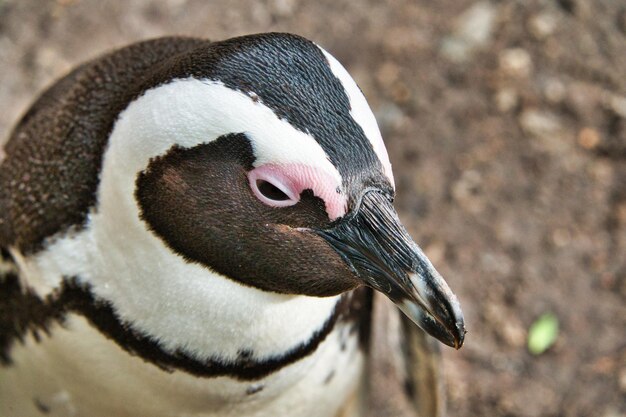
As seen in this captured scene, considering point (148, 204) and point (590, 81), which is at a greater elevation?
point (590, 81)

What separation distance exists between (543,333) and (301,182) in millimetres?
1829

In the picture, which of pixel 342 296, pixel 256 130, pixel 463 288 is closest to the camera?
pixel 256 130

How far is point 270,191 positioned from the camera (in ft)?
5.07

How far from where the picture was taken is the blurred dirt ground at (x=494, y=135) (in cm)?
303

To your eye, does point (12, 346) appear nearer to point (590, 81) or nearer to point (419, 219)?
point (419, 219)

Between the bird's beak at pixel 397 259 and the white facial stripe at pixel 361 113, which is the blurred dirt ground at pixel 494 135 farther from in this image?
the white facial stripe at pixel 361 113

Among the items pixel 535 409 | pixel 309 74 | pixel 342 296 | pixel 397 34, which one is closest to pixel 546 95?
pixel 397 34

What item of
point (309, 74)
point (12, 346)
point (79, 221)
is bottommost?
point (12, 346)

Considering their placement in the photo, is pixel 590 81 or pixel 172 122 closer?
pixel 172 122

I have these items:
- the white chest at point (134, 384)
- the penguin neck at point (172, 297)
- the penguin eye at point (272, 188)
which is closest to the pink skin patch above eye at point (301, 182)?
the penguin eye at point (272, 188)

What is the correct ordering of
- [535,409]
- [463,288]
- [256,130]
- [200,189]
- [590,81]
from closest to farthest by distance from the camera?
[256,130] → [200,189] → [535,409] → [463,288] → [590,81]

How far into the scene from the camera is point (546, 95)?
3.52 metres

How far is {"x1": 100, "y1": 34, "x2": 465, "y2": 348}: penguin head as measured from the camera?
1.48 meters

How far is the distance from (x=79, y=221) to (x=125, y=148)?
23 cm
